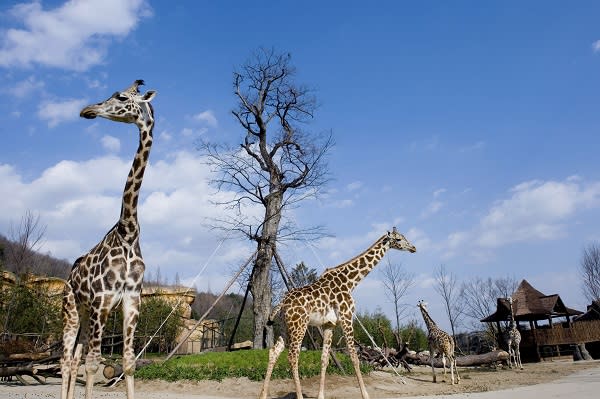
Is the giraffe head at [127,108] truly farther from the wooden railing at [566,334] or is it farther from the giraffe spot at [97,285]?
the wooden railing at [566,334]

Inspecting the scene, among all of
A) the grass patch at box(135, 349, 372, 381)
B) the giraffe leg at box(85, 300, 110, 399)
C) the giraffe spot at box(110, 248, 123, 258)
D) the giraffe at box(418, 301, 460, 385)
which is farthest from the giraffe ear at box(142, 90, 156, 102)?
the giraffe at box(418, 301, 460, 385)

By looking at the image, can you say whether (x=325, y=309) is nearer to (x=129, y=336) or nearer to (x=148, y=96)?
(x=129, y=336)

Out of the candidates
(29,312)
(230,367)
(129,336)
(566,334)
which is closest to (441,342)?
(230,367)

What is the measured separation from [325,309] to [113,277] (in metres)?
4.67

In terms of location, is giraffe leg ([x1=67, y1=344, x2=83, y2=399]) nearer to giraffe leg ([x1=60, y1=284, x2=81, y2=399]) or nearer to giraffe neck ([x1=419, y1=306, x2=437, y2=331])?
giraffe leg ([x1=60, y1=284, x2=81, y2=399])

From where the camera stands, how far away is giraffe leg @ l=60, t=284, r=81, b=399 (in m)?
5.91

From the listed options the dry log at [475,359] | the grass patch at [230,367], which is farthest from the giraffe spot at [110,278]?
the dry log at [475,359]

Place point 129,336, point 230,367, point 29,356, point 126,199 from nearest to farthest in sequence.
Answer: point 129,336 → point 126,199 → point 230,367 → point 29,356

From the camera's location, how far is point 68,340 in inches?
235

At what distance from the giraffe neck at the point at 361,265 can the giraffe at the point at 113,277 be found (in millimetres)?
4979

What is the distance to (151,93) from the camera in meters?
6.56

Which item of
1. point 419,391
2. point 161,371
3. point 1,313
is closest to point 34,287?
point 1,313

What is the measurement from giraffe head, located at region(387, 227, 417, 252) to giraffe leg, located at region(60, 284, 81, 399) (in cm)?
693

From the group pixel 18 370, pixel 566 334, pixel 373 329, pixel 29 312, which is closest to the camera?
pixel 18 370
